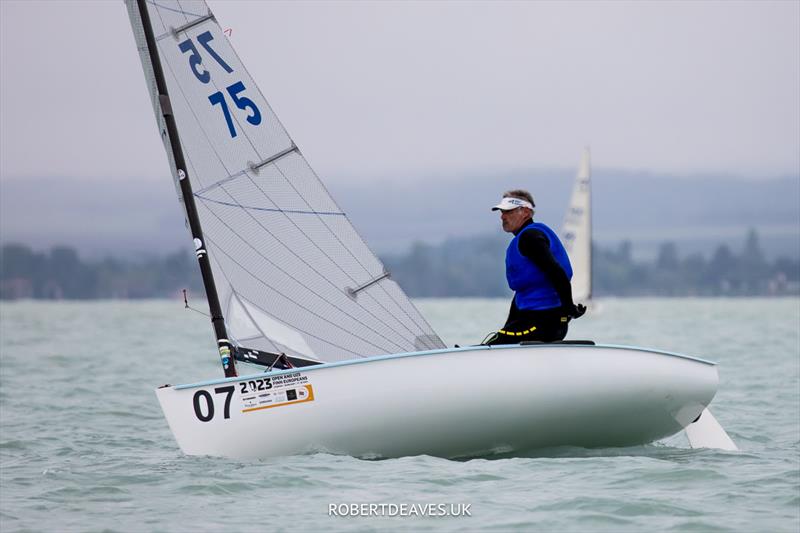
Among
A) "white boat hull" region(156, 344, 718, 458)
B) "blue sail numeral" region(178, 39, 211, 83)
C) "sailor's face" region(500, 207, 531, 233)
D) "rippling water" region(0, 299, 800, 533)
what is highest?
"blue sail numeral" region(178, 39, 211, 83)

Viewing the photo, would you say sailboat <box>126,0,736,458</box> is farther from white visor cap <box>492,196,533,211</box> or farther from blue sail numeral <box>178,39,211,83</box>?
white visor cap <box>492,196,533,211</box>

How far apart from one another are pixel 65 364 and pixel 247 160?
420 inches

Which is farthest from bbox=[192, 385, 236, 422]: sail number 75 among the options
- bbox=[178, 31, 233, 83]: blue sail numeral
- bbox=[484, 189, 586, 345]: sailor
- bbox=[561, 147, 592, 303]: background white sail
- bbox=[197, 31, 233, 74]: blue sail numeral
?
bbox=[561, 147, 592, 303]: background white sail

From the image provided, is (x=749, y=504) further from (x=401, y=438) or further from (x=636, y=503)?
(x=401, y=438)

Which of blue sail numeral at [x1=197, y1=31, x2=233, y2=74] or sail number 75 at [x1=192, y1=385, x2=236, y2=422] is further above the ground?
blue sail numeral at [x1=197, y1=31, x2=233, y2=74]

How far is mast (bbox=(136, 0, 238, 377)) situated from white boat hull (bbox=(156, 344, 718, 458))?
884 mm

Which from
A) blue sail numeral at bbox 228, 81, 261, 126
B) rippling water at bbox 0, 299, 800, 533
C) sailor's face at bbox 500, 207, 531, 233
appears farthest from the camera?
blue sail numeral at bbox 228, 81, 261, 126

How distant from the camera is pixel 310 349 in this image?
8688mm

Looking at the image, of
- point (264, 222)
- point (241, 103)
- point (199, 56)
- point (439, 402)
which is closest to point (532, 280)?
point (439, 402)

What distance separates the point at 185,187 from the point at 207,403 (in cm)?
166

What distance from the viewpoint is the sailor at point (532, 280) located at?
23.7 feet

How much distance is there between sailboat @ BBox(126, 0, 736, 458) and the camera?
284 inches

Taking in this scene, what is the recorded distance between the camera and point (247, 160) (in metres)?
8.69

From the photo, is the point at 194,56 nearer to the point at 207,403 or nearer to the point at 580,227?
the point at 207,403
